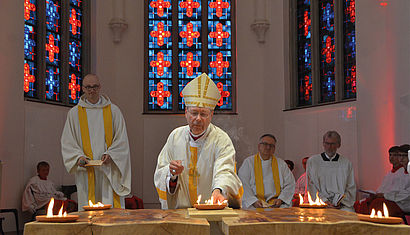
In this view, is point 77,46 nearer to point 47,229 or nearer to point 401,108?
point 401,108

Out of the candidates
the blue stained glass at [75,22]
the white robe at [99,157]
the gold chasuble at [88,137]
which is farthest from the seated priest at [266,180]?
the blue stained glass at [75,22]

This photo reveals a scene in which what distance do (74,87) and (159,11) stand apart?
2940 millimetres

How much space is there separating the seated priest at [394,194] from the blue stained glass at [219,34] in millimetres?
7127

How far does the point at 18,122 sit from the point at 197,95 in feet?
22.4

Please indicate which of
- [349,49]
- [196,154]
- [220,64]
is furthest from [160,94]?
[196,154]

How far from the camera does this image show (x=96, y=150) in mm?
6809

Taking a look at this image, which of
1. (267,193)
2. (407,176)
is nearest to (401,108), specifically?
(407,176)

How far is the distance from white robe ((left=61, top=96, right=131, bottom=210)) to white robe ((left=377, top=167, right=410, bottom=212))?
357 cm

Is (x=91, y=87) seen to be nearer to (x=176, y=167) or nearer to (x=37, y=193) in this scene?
(x=176, y=167)

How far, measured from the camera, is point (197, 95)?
4949 millimetres

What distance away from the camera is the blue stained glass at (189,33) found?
47.9 ft

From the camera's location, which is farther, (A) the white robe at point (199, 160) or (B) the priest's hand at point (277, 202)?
(B) the priest's hand at point (277, 202)

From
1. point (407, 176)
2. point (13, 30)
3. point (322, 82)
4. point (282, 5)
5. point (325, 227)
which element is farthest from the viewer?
point (282, 5)

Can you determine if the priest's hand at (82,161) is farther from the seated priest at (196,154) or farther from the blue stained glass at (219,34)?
the blue stained glass at (219,34)
